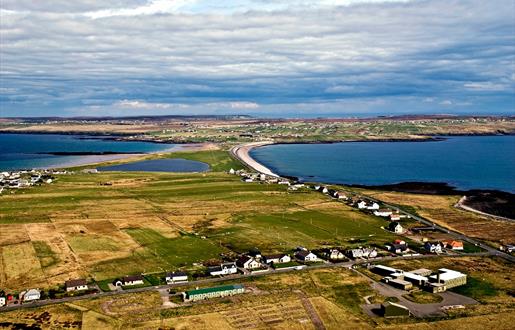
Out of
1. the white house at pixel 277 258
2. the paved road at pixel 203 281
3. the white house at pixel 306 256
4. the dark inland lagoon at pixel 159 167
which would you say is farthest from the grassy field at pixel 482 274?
the dark inland lagoon at pixel 159 167

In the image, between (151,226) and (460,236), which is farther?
(151,226)

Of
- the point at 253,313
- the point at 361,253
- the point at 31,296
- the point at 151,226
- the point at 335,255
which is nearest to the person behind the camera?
the point at 253,313

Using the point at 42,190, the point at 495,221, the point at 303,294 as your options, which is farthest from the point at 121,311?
the point at 42,190

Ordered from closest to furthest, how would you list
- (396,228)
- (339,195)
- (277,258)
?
(277,258)
(396,228)
(339,195)

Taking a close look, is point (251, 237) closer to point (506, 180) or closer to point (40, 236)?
point (40, 236)

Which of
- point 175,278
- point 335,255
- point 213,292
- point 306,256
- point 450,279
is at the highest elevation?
point 450,279

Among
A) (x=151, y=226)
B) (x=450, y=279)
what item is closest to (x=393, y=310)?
(x=450, y=279)

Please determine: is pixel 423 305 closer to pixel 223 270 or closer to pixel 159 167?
pixel 223 270
